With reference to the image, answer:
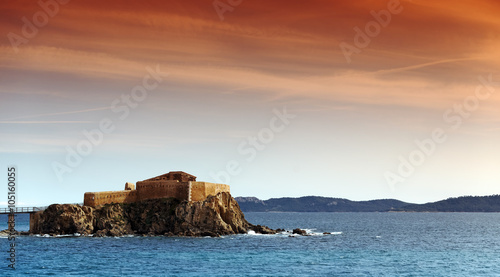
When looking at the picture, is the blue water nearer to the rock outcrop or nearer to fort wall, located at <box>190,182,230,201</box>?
the rock outcrop

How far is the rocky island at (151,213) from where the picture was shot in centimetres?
11606

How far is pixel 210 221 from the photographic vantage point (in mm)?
116625

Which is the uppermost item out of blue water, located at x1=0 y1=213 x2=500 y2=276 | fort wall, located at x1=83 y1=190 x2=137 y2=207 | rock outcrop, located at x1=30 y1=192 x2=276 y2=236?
fort wall, located at x1=83 y1=190 x2=137 y2=207

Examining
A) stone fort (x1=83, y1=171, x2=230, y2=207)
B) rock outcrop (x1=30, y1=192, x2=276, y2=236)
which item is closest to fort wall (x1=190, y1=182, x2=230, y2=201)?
stone fort (x1=83, y1=171, x2=230, y2=207)

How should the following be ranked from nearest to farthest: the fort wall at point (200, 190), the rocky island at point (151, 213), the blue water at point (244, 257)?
the blue water at point (244, 257)
the rocky island at point (151, 213)
the fort wall at point (200, 190)

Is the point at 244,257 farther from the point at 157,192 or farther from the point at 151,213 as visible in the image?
the point at 157,192

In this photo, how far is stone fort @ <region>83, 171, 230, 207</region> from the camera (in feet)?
397

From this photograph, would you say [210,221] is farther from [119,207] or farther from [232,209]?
[119,207]

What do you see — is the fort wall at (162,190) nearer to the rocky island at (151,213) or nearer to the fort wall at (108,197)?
the rocky island at (151,213)

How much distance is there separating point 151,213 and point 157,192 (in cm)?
545

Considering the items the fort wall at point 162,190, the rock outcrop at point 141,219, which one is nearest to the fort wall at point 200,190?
the fort wall at point 162,190

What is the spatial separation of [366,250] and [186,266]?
3635 centimetres

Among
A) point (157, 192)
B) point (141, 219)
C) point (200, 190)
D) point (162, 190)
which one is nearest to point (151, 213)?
point (141, 219)

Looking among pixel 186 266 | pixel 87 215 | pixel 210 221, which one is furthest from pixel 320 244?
pixel 87 215
